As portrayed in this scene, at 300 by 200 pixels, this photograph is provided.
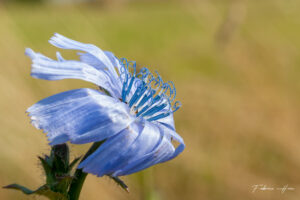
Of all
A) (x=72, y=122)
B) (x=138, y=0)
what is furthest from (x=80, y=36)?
(x=138, y=0)

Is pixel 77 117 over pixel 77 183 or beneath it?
over

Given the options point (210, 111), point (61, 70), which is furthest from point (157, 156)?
point (210, 111)

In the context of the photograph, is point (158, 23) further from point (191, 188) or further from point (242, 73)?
point (191, 188)

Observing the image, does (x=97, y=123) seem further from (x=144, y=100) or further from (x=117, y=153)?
(x=144, y=100)

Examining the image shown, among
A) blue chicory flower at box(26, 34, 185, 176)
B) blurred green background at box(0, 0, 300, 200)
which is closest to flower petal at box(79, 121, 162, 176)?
blue chicory flower at box(26, 34, 185, 176)

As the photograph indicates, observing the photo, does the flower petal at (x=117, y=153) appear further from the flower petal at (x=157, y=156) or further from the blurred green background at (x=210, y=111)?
the blurred green background at (x=210, y=111)
